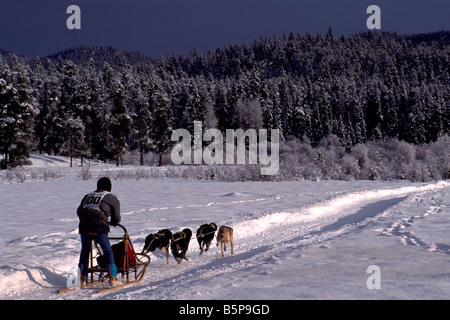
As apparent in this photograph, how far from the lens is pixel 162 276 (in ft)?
21.2

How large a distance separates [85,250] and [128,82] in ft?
219

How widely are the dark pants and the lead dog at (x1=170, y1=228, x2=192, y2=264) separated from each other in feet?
5.09

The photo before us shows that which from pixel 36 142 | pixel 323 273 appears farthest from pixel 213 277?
pixel 36 142

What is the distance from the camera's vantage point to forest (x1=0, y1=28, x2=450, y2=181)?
3722 centimetres

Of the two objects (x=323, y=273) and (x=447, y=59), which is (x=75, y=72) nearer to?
(x=323, y=273)

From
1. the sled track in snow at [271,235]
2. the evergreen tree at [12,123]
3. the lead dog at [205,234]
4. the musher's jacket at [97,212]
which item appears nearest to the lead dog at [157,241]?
the sled track in snow at [271,235]

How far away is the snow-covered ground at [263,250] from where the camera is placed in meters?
5.11

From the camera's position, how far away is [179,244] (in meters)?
7.30

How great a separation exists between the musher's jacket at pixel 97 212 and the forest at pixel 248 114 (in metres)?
22.0

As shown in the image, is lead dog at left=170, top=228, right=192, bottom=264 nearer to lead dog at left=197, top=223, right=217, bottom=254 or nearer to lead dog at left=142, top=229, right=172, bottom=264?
lead dog at left=142, top=229, right=172, bottom=264

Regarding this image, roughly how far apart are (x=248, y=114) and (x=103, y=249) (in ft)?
211

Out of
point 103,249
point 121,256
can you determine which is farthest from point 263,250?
point 103,249

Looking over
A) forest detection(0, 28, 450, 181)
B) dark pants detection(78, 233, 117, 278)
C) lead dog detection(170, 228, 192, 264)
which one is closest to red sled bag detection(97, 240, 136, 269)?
dark pants detection(78, 233, 117, 278)

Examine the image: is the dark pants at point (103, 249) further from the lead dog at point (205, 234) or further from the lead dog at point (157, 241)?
the lead dog at point (205, 234)
